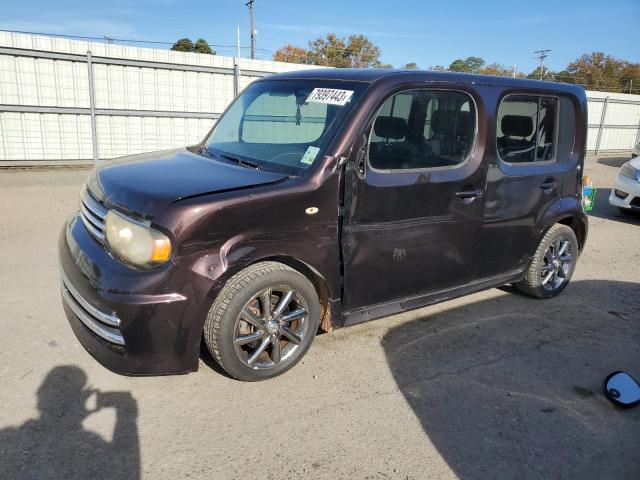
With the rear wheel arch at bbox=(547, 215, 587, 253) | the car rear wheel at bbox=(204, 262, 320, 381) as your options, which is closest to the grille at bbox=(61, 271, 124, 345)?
the car rear wheel at bbox=(204, 262, 320, 381)

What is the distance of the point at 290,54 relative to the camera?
172 ft

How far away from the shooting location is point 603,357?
3.78 m

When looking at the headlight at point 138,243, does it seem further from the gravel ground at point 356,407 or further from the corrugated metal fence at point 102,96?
the corrugated metal fence at point 102,96

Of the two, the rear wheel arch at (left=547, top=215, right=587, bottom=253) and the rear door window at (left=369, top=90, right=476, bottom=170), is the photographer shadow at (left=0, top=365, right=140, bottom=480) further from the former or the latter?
the rear wheel arch at (left=547, top=215, right=587, bottom=253)

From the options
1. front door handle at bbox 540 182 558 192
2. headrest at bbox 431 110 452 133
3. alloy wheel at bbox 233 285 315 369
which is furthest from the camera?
front door handle at bbox 540 182 558 192

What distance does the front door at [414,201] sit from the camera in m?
3.30

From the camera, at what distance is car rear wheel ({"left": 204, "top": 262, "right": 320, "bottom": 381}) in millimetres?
2900

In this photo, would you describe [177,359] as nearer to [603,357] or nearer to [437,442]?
[437,442]

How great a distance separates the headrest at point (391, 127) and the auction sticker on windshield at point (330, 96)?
264mm

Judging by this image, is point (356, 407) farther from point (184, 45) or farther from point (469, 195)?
point (184, 45)

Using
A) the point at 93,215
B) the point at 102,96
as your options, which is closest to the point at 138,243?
the point at 93,215

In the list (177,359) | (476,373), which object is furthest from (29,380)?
(476,373)

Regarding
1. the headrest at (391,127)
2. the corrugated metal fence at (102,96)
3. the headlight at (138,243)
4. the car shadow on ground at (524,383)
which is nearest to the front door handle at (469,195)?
the headrest at (391,127)

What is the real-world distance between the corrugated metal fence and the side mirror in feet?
34.2
